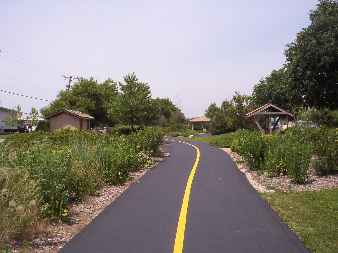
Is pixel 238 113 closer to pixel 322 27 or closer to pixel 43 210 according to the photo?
pixel 322 27

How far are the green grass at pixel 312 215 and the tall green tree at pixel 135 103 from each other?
29833 millimetres

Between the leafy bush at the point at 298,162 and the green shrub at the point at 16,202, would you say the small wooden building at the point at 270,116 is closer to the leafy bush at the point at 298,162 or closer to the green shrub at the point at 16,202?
the leafy bush at the point at 298,162

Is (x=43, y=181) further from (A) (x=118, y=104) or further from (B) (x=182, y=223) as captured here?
(A) (x=118, y=104)

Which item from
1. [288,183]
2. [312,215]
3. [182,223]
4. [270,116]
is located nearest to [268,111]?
[270,116]

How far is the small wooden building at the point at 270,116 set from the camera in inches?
1839

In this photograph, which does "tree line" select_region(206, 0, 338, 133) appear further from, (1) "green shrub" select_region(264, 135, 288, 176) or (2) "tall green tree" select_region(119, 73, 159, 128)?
(1) "green shrub" select_region(264, 135, 288, 176)

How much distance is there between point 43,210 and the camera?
8.60 m

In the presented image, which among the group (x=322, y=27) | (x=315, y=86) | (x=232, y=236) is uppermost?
(x=322, y=27)

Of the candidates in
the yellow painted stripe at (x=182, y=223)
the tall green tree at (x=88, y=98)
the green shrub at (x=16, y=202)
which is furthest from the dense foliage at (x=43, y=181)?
the tall green tree at (x=88, y=98)

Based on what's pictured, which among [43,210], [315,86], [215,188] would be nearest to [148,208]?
[43,210]

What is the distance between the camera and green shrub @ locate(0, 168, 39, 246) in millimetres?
7170

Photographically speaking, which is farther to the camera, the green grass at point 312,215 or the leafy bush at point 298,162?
the leafy bush at point 298,162

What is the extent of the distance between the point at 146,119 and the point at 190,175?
26.6m

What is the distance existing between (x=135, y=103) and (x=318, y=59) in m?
15.1
